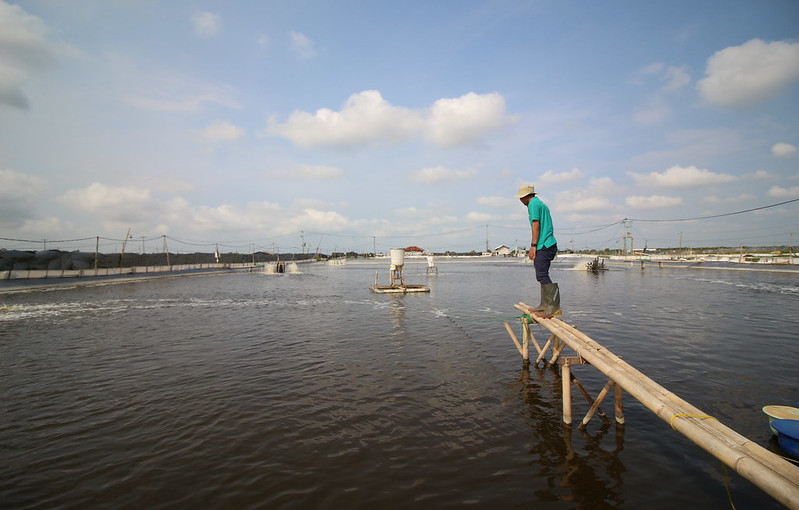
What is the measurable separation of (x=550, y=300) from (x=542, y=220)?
2.14 meters

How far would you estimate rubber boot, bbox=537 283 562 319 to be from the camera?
29.9ft

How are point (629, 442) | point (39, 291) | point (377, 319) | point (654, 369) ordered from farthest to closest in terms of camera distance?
point (39, 291), point (377, 319), point (654, 369), point (629, 442)

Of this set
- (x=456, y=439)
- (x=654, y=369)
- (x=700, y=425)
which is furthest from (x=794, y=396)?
(x=456, y=439)

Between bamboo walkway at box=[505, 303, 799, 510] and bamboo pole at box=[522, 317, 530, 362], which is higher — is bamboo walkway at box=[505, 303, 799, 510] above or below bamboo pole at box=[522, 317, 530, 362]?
above

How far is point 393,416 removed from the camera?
739 centimetres

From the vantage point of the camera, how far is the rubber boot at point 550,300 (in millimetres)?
9102

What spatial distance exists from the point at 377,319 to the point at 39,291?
1464 inches

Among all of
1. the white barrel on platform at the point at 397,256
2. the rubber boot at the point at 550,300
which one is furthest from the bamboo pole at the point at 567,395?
the white barrel on platform at the point at 397,256

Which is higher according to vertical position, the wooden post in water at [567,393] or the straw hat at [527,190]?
the straw hat at [527,190]

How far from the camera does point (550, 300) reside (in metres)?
9.16

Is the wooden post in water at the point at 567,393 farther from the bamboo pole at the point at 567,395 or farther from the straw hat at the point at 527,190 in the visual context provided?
the straw hat at the point at 527,190

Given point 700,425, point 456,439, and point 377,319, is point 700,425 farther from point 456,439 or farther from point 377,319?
point 377,319

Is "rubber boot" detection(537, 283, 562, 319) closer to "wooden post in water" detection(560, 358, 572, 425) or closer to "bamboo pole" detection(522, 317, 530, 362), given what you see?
"bamboo pole" detection(522, 317, 530, 362)

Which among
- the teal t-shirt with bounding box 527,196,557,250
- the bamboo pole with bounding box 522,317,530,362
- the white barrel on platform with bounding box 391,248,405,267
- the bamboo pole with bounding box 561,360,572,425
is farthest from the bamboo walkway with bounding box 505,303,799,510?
the white barrel on platform with bounding box 391,248,405,267
